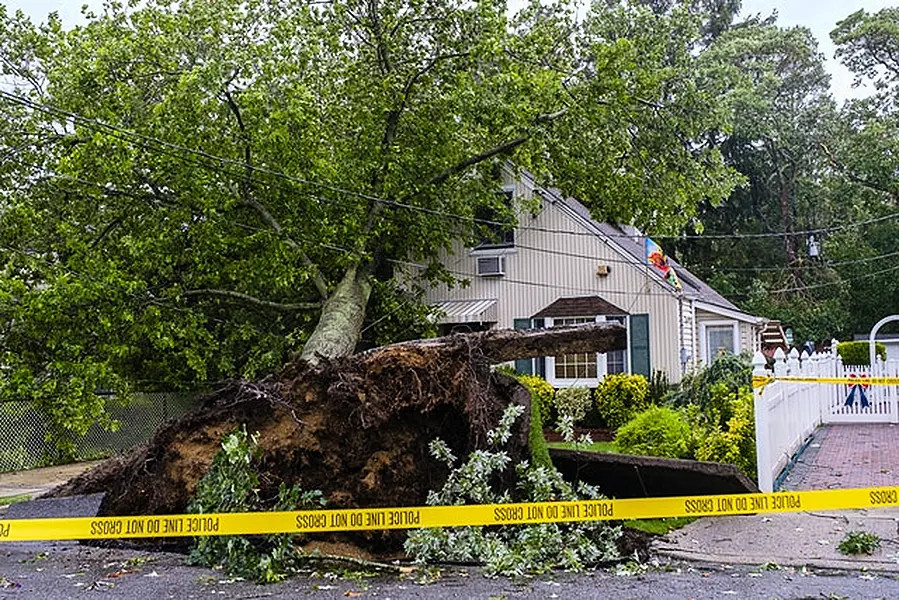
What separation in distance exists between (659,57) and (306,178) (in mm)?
7398

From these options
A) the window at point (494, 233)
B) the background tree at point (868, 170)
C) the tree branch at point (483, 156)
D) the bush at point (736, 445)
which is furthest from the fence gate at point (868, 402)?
the background tree at point (868, 170)

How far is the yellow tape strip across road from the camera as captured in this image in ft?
21.7

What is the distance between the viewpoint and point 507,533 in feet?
23.2

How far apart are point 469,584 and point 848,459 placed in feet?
27.3

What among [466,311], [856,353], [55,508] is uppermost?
[466,311]

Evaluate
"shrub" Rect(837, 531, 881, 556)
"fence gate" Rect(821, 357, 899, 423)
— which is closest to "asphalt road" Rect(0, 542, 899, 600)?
"shrub" Rect(837, 531, 881, 556)

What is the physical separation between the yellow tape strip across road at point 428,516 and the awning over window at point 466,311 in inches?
483

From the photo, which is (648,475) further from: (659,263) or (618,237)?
(618,237)

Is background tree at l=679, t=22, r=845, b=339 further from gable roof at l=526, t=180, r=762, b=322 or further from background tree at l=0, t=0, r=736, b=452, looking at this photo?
background tree at l=0, t=0, r=736, b=452

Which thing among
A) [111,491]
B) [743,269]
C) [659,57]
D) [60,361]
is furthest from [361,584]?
[743,269]

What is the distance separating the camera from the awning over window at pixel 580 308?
741 inches

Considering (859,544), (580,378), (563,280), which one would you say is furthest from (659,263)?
(859,544)

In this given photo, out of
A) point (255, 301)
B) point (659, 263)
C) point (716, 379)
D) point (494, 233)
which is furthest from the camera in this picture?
point (494, 233)

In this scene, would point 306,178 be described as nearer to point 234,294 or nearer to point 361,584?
point 234,294
